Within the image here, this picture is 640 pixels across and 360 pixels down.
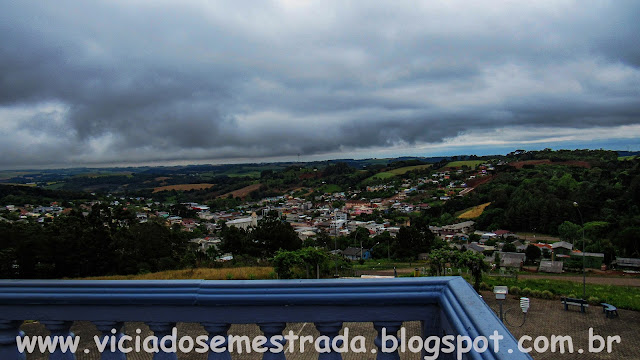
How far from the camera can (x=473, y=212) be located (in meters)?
44.1

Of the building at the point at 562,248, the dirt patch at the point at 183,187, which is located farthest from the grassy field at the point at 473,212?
the dirt patch at the point at 183,187

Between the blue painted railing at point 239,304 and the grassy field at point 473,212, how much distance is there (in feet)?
144

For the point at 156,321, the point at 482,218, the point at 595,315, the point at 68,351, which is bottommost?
the point at 482,218

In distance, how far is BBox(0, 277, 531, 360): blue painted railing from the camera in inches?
43.1

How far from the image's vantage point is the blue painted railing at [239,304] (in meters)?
1.09

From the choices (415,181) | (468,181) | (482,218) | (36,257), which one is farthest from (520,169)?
(36,257)

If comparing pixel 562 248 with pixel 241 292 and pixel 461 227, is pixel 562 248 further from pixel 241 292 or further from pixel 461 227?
pixel 241 292

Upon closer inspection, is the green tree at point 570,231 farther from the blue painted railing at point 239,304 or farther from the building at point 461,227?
the blue painted railing at point 239,304

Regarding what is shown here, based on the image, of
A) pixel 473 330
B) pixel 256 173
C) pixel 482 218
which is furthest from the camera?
pixel 256 173

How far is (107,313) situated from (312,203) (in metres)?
55.4

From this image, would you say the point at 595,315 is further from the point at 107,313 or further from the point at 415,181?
the point at 415,181

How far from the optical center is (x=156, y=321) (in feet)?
3.82

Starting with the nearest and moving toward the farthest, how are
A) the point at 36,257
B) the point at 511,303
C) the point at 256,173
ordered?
the point at 36,257
the point at 511,303
the point at 256,173

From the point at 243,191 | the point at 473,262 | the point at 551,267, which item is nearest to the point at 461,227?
the point at 551,267
